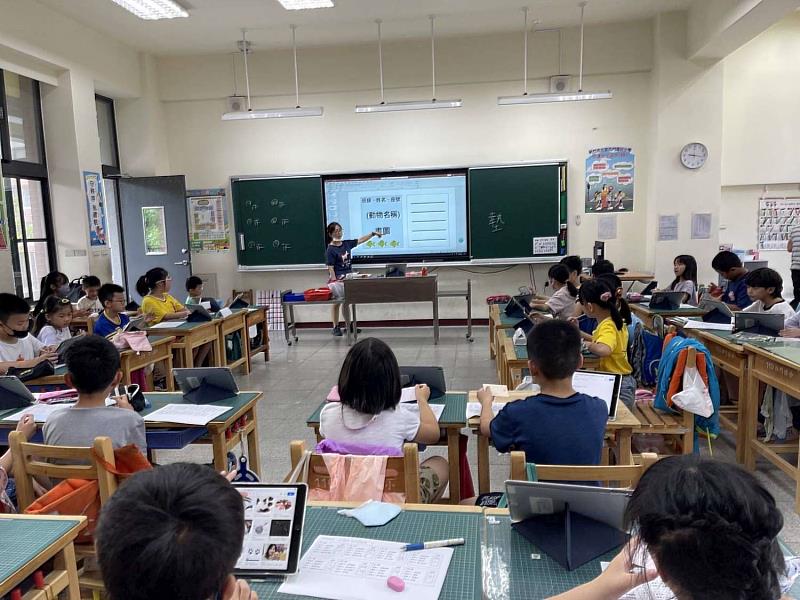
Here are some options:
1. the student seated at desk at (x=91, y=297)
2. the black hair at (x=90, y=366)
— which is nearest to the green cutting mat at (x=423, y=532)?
the black hair at (x=90, y=366)

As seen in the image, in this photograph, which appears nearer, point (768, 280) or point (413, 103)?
point (768, 280)

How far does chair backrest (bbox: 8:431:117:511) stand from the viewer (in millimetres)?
1773

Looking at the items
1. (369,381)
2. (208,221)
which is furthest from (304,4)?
(369,381)

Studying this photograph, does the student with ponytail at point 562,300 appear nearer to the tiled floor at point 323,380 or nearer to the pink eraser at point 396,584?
the tiled floor at point 323,380

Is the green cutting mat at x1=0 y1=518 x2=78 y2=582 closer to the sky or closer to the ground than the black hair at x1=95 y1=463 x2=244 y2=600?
closer to the ground

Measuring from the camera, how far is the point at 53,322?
410 cm

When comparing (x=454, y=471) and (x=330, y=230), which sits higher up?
(x=330, y=230)

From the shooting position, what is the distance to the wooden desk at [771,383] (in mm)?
2705

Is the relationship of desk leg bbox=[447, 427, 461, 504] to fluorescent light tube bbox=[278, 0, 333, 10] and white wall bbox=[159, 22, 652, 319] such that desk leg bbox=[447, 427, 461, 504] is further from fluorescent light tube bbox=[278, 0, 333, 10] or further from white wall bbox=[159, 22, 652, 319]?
white wall bbox=[159, 22, 652, 319]

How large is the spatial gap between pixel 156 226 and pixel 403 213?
3.48 m

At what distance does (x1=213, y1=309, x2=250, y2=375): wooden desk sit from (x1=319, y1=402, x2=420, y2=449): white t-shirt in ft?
11.2

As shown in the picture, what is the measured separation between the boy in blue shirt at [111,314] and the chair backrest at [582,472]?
3.90 meters

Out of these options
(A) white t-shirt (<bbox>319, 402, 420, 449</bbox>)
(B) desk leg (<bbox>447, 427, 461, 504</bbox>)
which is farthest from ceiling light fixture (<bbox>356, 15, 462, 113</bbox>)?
(A) white t-shirt (<bbox>319, 402, 420, 449</bbox>)

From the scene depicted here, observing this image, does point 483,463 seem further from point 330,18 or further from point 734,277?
point 330,18
